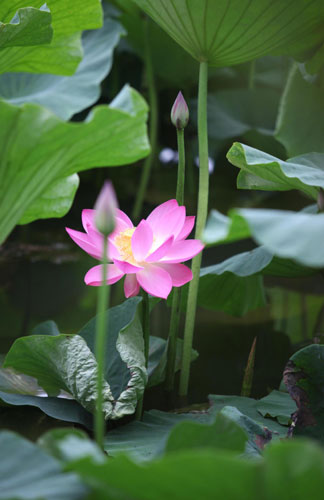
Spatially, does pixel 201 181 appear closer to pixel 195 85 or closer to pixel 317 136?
pixel 317 136

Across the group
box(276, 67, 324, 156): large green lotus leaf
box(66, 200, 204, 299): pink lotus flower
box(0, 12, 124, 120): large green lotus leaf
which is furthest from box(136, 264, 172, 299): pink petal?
box(0, 12, 124, 120): large green lotus leaf

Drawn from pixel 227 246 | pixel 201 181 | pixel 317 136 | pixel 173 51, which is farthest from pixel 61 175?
pixel 173 51

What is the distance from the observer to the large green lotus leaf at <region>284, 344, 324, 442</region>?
2.35 ft

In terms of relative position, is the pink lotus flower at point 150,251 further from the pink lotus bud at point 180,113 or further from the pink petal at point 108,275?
the pink lotus bud at point 180,113

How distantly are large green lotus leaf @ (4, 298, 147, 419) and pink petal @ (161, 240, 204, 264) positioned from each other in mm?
114

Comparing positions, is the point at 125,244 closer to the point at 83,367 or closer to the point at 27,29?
the point at 83,367

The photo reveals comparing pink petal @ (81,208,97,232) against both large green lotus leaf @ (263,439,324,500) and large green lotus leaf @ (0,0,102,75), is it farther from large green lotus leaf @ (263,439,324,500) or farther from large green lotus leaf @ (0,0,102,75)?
large green lotus leaf @ (263,439,324,500)

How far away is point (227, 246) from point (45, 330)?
107 cm

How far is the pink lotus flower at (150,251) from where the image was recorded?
747 millimetres

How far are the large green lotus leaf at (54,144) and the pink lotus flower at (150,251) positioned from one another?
0.40 feet

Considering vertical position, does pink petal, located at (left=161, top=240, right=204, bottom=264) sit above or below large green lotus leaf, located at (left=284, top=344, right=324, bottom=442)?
above

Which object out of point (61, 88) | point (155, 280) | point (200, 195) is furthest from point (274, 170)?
point (61, 88)

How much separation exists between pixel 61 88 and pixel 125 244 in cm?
127

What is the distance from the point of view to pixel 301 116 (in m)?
1.50
